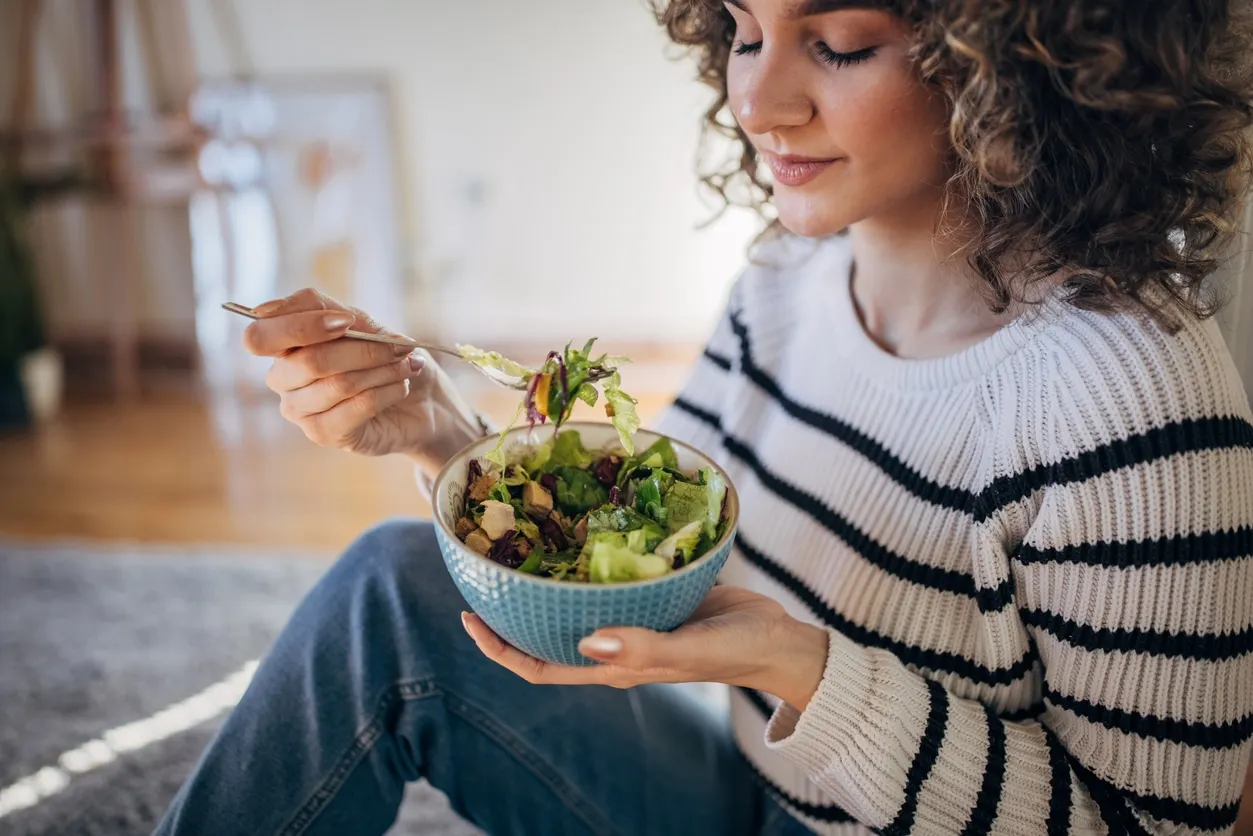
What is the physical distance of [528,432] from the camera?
2.91ft

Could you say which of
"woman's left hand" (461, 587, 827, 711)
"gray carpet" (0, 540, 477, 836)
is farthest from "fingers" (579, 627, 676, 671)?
"gray carpet" (0, 540, 477, 836)

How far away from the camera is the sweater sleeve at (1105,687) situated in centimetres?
76

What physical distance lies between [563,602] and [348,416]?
0.99 ft

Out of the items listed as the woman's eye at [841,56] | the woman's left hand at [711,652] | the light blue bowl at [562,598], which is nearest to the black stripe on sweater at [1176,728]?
the woman's left hand at [711,652]

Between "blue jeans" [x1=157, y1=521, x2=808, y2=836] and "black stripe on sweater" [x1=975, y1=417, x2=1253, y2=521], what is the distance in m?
0.43

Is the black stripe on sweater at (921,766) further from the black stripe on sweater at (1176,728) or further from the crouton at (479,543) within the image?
the crouton at (479,543)

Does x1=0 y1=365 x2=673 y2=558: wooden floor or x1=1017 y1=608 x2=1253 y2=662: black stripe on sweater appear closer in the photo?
x1=1017 y1=608 x2=1253 y2=662: black stripe on sweater

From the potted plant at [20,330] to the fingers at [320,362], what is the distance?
213 centimetres

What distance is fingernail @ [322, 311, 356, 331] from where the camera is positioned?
84cm

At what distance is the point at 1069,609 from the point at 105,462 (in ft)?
7.76

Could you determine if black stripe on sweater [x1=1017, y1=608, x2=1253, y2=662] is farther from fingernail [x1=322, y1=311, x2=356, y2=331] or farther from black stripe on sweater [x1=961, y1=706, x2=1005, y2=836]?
fingernail [x1=322, y1=311, x2=356, y2=331]

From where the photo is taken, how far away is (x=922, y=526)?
3.00ft

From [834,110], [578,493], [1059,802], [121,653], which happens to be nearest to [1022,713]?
[1059,802]

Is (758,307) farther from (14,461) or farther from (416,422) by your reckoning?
(14,461)
